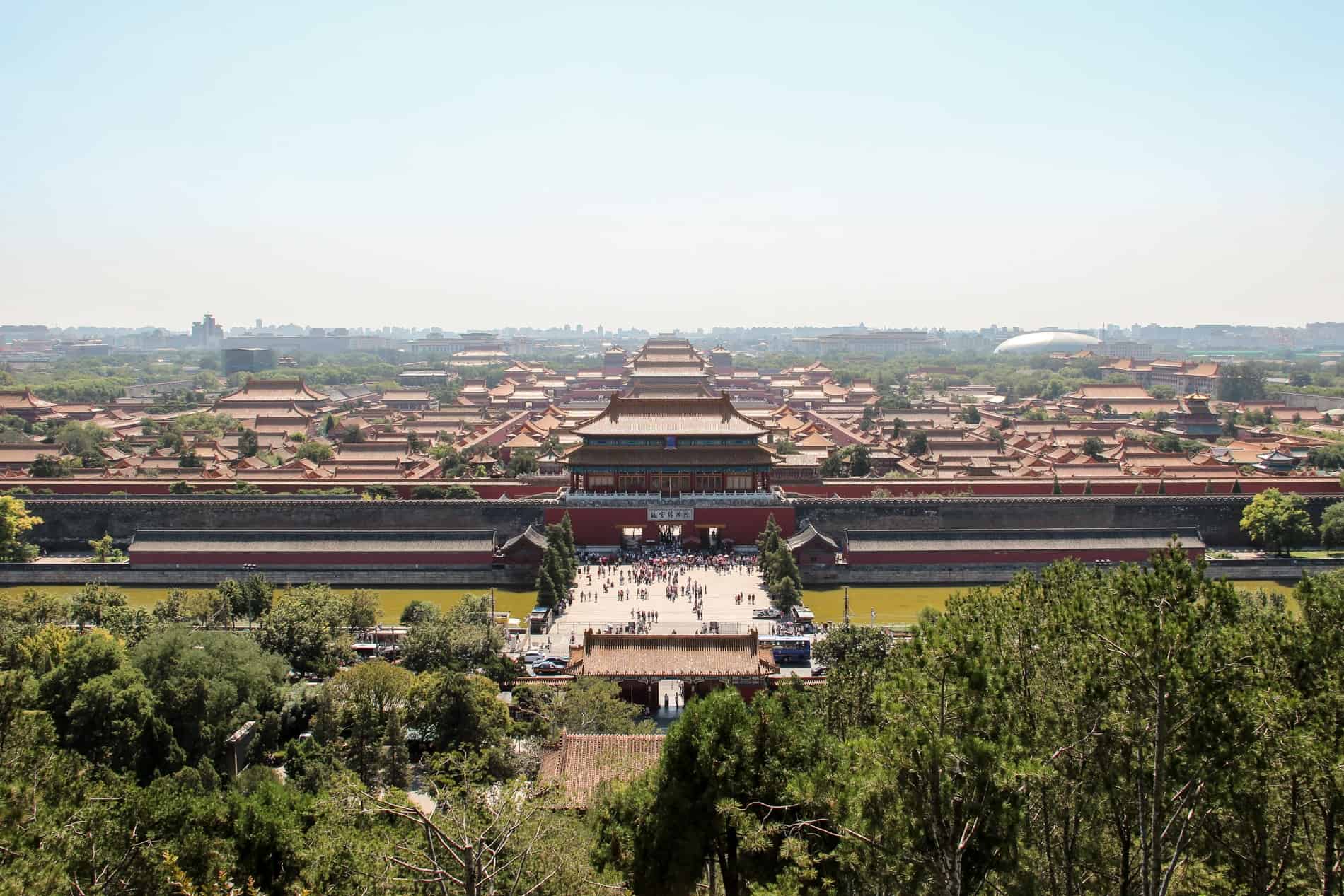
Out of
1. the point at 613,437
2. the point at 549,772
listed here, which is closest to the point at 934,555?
the point at 613,437

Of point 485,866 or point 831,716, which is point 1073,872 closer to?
point 831,716

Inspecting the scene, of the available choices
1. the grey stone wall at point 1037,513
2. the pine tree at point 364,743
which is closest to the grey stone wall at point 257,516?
the grey stone wall at point 1037,513

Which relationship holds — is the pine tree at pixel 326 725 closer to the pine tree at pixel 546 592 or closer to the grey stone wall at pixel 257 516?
the pine tree at pixel 546 592

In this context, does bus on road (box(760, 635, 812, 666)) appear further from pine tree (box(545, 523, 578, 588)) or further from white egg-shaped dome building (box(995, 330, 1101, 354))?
white egg-shaped dome building (box(995, 330, 1101, 354))

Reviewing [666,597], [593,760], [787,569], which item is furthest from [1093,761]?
[666,597]

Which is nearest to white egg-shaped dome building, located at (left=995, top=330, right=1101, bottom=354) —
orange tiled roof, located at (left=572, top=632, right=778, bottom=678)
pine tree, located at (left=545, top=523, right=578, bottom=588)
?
pine tree, located at (left=545, top=523, right=578, bottom=588)
